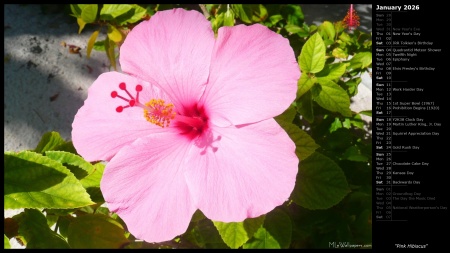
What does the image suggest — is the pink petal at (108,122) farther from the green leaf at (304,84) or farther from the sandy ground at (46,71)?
the sandy ground at (46,71)

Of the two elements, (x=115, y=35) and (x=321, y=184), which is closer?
(x=321, y=184)

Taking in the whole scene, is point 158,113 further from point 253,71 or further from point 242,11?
point 242,11

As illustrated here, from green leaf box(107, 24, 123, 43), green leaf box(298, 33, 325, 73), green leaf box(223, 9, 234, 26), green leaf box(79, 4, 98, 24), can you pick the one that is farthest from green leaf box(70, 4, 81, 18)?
green leaf box(298, 33, 325, 73)

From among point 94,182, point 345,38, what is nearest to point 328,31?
point 345,38

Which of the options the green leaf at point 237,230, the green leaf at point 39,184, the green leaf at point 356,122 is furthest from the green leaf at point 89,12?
the green leaf at point 356,122
